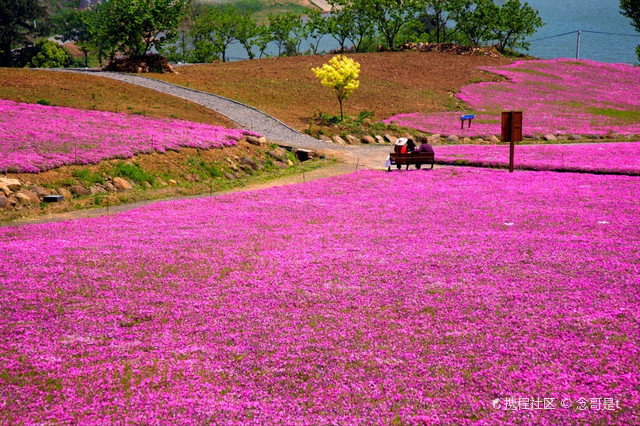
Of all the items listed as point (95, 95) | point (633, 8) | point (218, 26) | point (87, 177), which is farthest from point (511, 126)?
point (633, 8)

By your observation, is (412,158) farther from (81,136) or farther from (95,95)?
(95,95)

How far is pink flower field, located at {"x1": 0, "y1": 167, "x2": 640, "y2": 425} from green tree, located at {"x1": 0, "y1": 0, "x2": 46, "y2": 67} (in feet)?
386

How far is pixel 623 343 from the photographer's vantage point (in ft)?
28.7

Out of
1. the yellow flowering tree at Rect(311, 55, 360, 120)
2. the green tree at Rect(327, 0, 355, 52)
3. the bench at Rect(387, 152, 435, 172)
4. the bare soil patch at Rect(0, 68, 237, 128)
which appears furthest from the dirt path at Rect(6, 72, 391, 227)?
the green tree at Rect(327, 0, 355, 52)

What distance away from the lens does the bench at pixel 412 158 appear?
31.7m

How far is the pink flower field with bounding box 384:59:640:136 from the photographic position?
2128 inches

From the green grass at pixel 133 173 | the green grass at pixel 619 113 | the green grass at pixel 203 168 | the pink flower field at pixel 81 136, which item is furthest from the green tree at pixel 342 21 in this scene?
the green grass at pixel 133 173

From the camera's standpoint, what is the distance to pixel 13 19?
127188 millimetres

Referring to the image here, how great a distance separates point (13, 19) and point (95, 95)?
10335 cm

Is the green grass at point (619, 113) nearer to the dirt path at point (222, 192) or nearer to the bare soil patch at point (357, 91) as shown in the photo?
the bare soil patch at point (357, 91)

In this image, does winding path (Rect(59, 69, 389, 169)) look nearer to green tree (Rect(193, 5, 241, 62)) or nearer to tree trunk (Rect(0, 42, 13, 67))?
green tree (Rect(193, 5, 241, 62))

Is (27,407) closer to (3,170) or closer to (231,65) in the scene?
(3,170)

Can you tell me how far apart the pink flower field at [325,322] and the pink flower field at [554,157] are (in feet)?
45.8

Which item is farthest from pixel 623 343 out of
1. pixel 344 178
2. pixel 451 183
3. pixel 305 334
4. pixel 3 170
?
pixel 3 170
